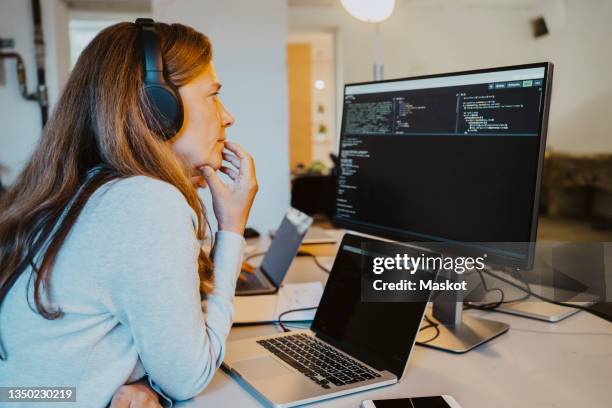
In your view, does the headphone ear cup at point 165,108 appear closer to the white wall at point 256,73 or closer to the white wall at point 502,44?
the white wall at point 256,73

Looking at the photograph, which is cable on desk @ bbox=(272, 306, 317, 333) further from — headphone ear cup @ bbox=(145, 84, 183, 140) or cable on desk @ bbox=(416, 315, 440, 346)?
headphone ear cup @ bbox=(145, 84, 183, 140)

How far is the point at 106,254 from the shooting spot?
69 cm

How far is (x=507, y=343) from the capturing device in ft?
3.04

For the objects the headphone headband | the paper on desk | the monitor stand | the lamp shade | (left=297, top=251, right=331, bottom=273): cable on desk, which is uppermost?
the lamp shade

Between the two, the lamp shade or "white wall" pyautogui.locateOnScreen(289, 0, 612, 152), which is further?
"white wall" pyautogui.locateOnScreen(289, 0, 612, 152)

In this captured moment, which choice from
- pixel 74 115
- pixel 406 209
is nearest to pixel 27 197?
pixel 74 115

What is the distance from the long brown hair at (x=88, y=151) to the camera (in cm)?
73

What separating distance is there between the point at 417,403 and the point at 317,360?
20cm

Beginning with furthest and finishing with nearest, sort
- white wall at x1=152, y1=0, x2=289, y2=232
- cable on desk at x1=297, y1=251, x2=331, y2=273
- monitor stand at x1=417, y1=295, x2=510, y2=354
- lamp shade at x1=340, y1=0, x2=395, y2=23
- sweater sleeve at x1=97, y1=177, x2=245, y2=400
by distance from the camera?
white wall at x1=152, y1=0, x2=289, y2=232 < lamp shade at x1=340, y1=0, x2=395, y2=23 < cable on desk at x1=297, y1=251, x2=331, y2=273 < monitor stand at x1=417, y1=295, x2=510, y2=354 < sweater sleeve at x1=97, y1=177, x2=245, y2=400

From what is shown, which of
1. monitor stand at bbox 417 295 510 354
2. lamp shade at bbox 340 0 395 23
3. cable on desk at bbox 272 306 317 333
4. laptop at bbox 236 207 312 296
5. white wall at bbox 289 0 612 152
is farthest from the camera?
white wall at bbox 289 0 612 152

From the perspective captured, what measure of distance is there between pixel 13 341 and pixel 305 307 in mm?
554

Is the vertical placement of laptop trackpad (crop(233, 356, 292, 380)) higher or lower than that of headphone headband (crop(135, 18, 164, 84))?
lower

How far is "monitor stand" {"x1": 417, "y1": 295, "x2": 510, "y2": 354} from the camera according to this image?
910 mm

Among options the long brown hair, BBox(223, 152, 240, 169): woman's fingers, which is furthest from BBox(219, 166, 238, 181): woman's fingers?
the long brown hair
